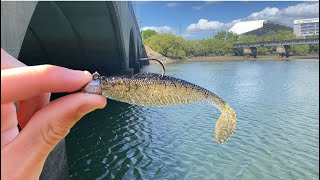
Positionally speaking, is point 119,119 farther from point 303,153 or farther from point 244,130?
point 303,153

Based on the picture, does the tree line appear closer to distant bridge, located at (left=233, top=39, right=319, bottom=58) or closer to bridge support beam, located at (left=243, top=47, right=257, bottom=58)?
bridge support beam, located at (left=243, top=47, right=257, bottom=58)

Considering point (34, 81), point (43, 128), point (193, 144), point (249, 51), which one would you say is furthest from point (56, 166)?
point (249, 51)

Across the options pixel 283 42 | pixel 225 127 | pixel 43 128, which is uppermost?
pixel 43 128

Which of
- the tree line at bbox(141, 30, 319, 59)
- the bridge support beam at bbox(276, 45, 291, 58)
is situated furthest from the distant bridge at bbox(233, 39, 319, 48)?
the tree line at bbox(141, 30, 319, 59)

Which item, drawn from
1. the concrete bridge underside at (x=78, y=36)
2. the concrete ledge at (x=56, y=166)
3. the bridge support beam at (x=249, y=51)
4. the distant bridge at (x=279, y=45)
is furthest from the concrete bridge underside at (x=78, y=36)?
the bridge support beam at (x=249, y=51)

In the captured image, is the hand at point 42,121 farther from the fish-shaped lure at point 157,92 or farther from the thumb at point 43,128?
the fish-shaped lure at point 157,92

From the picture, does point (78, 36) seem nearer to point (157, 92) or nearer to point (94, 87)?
point (157, 92)

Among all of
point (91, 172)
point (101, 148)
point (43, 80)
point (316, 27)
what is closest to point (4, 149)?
point (43, 80)
